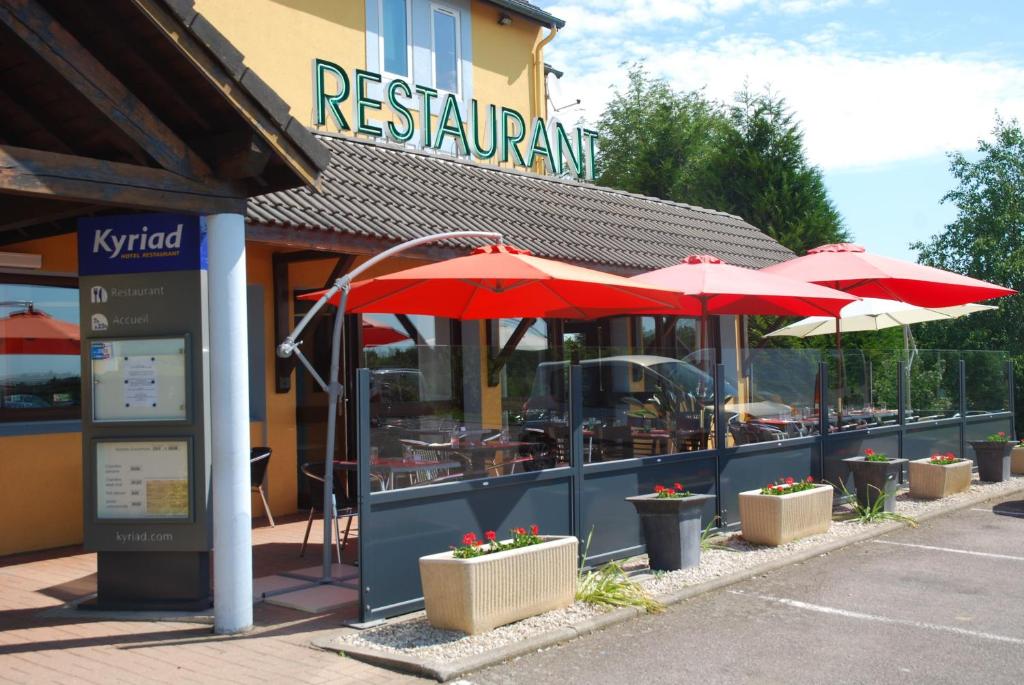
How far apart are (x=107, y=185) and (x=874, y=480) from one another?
26.9 ft

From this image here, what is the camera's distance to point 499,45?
17906 mm

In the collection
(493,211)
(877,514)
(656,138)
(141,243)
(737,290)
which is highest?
(656,138)

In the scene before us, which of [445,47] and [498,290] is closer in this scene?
[498,290]

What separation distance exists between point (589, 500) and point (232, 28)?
881 cm

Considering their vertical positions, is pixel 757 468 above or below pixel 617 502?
above

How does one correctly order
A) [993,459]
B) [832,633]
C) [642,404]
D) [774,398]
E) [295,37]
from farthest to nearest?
[295,37], [993,459], [774,398], [642,404], [832,633]

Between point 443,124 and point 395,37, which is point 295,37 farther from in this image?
point 443,124

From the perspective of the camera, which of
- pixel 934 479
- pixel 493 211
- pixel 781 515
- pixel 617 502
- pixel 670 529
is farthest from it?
pixel 493 211

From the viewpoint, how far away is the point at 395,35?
16.1 meters

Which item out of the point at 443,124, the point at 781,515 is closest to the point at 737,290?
the point at 781,515

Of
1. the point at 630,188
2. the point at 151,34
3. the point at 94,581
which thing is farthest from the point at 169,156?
the point at 630,188

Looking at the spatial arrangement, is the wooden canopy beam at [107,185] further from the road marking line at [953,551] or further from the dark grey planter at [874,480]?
the dark grey planter at [874,480]

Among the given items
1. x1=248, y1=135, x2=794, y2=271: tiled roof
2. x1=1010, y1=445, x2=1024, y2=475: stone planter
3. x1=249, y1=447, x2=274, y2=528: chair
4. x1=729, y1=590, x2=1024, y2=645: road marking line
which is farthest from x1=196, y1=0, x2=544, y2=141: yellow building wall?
x1=1010, y1=445, x2=1024, y2=475: stone planter

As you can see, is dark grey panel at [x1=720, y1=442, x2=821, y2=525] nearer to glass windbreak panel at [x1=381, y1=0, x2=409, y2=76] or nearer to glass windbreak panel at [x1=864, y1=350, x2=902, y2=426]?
glass windbreak panel at [x1=864, y1=350, x2=902, y2=426]
